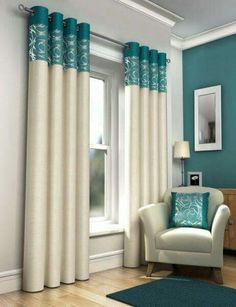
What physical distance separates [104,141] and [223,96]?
68.3 inches

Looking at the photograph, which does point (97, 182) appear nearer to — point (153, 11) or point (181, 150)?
point (181, 150)

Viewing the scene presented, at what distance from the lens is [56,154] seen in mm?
3168

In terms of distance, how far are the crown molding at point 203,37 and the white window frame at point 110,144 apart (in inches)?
54.5

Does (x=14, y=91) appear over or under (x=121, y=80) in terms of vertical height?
under

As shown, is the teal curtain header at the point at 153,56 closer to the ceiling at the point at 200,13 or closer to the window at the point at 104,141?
the window at the point at 104,141

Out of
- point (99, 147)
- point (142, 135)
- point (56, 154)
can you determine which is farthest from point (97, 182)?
point (56, 154)

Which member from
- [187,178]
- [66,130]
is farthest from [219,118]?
[66,130]

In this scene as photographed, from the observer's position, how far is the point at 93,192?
13.5 feet

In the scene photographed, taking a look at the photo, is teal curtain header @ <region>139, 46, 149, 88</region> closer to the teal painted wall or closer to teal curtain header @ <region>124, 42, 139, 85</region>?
teal curtain header @ <region>124, 42, 139, 85</region>

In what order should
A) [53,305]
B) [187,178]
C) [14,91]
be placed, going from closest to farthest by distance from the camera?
[53,305] < [14,91] < [187,178]

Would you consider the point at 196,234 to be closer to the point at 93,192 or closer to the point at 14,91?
the point at 93,192

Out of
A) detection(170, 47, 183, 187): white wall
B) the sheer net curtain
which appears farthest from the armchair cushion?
detection(170, 47, 183, 187): white wall

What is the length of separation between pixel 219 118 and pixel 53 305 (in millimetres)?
3190

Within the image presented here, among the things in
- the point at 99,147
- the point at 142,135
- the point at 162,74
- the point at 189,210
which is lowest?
the point at 189,210
